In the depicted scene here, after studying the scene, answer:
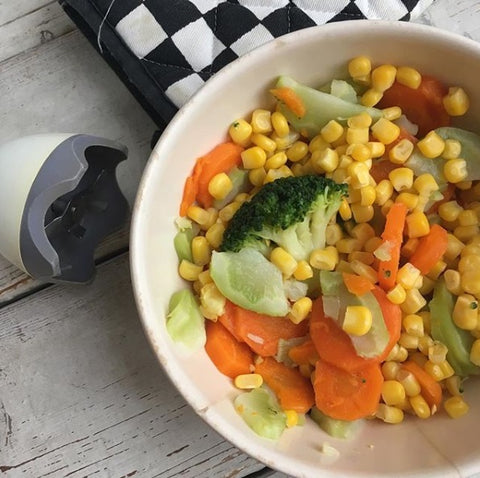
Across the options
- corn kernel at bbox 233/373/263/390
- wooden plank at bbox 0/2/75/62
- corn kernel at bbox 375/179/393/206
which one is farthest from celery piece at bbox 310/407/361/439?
wooden plank at bbox 0/2/75/62

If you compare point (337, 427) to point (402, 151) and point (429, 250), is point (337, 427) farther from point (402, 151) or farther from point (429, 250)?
point (402, 151)

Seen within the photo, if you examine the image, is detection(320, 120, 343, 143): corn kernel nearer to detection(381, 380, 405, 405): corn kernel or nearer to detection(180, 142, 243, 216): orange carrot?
detection(180, 142, 243, 216): orange carrot

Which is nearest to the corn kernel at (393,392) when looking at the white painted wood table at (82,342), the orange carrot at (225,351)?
the orange carrot at (225,351)

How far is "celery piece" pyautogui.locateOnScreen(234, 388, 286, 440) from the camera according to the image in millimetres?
1052

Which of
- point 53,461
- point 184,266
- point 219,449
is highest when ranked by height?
point 184,266

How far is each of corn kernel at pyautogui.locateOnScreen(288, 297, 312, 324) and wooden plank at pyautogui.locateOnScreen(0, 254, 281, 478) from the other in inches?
13.5

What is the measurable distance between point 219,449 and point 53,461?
12.1 inches

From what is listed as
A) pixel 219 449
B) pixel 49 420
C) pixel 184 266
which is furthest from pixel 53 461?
pixel 184 266

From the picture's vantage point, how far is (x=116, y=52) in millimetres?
1278

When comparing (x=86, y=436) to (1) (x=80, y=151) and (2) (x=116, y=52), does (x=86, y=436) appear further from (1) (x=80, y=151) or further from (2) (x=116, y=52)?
(2) (x=116, y=52)

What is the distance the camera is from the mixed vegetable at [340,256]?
3.42 feet

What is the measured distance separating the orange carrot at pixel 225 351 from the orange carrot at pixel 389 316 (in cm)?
22

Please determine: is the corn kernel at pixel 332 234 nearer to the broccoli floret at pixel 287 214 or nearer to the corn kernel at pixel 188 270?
the broccoli floret at pixel 287 214

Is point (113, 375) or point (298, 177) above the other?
point (298, 177)
